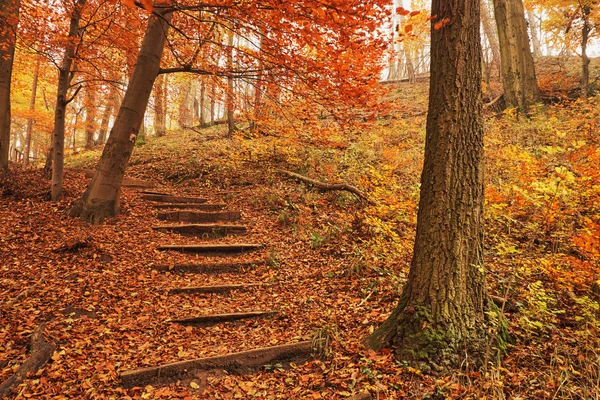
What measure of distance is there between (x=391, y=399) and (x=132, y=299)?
142 inches

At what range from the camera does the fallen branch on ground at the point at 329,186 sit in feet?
24.5

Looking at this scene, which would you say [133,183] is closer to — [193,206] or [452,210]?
[193,206]

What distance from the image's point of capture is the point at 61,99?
672 centimetres

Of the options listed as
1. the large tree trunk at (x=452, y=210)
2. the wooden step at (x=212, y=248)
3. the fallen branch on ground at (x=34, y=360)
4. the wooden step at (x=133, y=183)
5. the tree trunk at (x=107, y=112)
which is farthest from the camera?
the tree trunk at (x=107, y=112)

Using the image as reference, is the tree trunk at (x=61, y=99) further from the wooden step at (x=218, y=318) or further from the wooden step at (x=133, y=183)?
the wooden step at (x=218, y=318)

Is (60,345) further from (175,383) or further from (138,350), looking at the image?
(175,383)

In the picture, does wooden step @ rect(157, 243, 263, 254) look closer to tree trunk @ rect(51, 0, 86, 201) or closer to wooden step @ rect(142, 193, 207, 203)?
wooden step @ rect(142, 193, 207, 203)

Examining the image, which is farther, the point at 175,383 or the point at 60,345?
the point at 60,345

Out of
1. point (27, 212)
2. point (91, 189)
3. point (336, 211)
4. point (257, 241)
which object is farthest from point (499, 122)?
point (27, 212)

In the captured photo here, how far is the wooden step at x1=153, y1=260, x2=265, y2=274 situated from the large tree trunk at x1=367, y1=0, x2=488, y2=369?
3179mm

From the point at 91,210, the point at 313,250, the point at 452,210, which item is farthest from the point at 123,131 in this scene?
the point at 452,210

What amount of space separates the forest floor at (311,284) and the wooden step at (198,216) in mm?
272

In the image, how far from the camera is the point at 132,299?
180 inches

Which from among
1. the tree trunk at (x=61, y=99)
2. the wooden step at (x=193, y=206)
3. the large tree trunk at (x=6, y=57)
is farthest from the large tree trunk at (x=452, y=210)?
the large tree trunk at (x=6, y=57)
